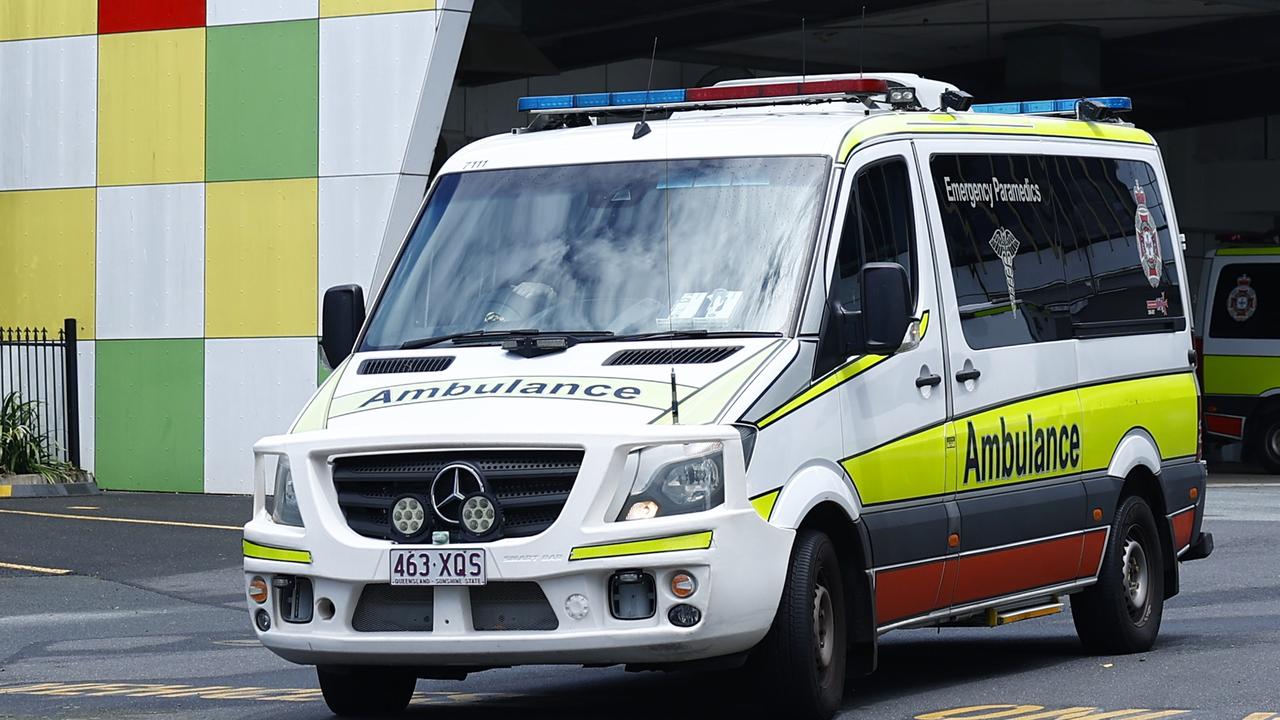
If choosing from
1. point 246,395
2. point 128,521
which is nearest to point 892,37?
point 246,395

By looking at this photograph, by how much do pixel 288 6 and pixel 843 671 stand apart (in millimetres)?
15395

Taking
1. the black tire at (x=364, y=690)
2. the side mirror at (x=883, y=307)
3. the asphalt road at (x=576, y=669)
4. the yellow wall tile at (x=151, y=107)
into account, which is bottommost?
the asphalt road at (x=576, y=669)

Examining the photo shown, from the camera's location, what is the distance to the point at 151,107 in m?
23.2

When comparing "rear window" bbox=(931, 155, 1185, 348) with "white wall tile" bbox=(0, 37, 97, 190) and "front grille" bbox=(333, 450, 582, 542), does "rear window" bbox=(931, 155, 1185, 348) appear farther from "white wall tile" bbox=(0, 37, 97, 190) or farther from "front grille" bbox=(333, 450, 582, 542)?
"white wall tile" bbox=(0, 37, 97, 190)

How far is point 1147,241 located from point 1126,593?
186cm

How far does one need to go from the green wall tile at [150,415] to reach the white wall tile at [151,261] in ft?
0.69

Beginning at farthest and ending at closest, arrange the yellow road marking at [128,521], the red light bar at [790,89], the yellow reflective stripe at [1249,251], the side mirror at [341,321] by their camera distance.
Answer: the yellow reflective stripe at [1249,251] < the yellow road marking at [128,521] < the red light bar at [790,89] < the side mirror at [341,321]

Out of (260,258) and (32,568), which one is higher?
(260,258)

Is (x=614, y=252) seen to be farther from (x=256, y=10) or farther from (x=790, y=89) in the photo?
(x=256, y=10)

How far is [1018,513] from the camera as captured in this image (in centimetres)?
979

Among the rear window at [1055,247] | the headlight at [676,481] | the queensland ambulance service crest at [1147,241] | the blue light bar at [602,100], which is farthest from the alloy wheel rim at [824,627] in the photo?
the queensland ambulance service crest at [1147,241]

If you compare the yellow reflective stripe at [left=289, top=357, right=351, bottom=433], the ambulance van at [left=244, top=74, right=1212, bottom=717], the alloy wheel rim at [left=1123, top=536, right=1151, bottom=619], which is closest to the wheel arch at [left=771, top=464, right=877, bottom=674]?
the ambulance van at [left=244, top=74, right=1212, bottom=717]

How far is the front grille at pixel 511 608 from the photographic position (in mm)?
7617

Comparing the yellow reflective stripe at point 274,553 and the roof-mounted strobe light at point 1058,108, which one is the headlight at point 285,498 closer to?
the yellow reflective stripe at point 274,553
